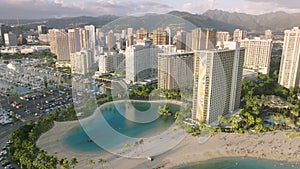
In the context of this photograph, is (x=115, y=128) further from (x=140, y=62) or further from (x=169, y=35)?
(x=169, y=35)

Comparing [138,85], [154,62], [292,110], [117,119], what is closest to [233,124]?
[292,110]

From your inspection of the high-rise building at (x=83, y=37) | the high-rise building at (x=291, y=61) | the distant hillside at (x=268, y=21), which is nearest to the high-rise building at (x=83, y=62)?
the high-rise building at (x=83, y=37)

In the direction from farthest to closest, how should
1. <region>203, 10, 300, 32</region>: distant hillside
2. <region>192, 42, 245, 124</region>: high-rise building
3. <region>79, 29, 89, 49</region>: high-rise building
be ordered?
<region>203, 10, 300, 32</region>: distant hillside < <region>79, 29, 89, 49</region>: high-rise building < <region>192, 42, 245, 124</region>: high-rise building

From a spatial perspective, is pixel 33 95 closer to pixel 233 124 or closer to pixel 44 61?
pixel 233 124

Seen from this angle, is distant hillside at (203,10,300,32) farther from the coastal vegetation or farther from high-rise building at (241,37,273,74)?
the coastal vegetation

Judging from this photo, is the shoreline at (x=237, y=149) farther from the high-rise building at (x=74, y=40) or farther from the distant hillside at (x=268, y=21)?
the distant hillside at (x=268, y=21)

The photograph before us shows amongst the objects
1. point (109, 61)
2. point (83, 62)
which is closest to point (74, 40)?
point (109, 61)

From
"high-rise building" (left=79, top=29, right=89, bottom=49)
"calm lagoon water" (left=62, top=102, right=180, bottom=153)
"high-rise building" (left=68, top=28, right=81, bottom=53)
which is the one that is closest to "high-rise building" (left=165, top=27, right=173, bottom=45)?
"calm lagoon water" (left=62, top=102, right=180, bottom=153)
